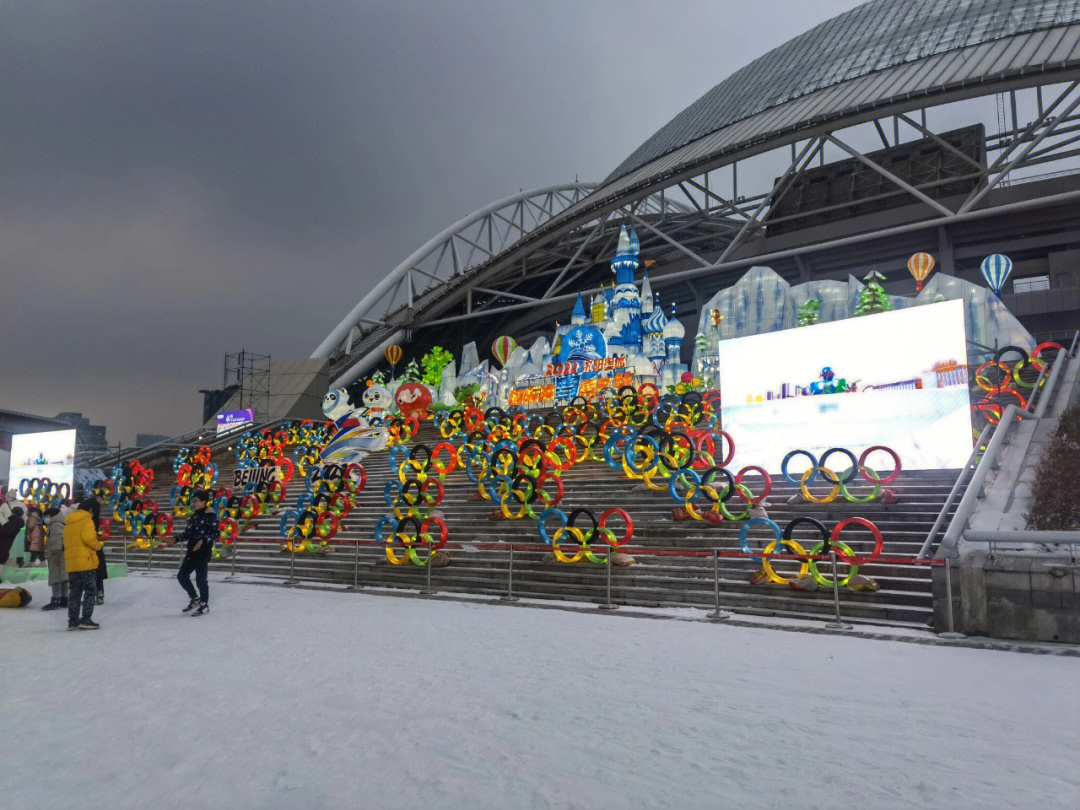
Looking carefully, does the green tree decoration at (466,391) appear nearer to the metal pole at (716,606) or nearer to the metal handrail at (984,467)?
the metal handrail at (984,467)

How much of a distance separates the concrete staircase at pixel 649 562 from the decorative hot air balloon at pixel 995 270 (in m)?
25.8

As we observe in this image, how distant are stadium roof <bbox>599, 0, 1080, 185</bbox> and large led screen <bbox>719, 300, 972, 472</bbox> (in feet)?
82.6

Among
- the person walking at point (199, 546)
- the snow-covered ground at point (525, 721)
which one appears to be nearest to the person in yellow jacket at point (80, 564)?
the snow-covered ground at point (525, 721)

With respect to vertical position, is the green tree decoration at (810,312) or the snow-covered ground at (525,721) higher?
the green tree decoration at (810,312)

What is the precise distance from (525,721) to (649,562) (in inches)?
309

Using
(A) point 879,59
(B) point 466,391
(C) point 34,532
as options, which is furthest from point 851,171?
(C) point 34,532

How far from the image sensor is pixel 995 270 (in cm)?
3606

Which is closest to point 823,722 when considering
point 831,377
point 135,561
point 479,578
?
point 479,578

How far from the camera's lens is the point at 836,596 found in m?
9.56

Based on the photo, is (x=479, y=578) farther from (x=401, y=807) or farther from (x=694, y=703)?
(x=401, y=807)

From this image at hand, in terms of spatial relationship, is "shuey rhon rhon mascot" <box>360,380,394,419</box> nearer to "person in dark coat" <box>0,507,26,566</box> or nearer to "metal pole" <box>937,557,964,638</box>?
"person in dark coat" <box>0,507,26,566</box>

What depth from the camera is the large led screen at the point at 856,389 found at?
14.6 m

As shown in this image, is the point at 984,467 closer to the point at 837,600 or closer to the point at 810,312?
the point at 837,600

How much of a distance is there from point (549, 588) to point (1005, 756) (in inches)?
335
